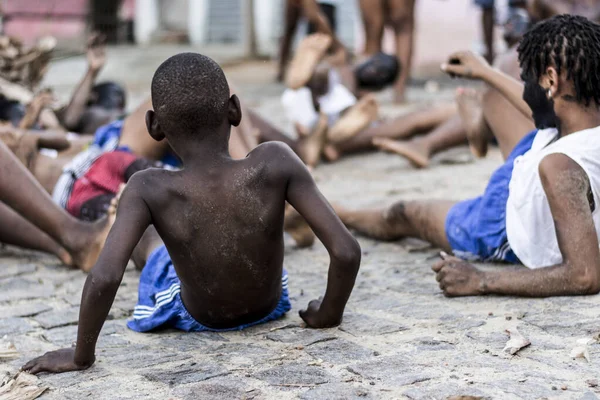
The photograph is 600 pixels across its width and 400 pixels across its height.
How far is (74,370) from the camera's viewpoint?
106 inches

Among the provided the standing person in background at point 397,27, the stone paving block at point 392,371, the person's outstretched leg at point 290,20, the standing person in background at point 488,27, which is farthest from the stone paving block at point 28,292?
the standing person in background at point 488,27

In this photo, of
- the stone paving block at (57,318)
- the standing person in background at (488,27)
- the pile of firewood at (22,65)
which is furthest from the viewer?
the standing person in background at (488,27)

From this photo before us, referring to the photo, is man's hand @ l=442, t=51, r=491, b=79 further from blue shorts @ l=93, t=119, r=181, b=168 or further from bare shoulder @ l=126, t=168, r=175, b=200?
bare shoulder @ l=126, t=168, r=175, b=200

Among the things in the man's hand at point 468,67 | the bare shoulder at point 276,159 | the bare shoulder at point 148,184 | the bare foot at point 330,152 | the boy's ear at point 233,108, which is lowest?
the bare foot at point 330,152

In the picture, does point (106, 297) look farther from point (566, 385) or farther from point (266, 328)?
point (566, 385)

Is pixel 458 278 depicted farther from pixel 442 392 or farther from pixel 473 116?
pixel 473 116

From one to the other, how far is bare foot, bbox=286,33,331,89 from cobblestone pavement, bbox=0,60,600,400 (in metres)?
2.68

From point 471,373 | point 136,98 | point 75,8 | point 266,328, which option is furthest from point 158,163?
point 75,8

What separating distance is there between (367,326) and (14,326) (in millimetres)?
1233

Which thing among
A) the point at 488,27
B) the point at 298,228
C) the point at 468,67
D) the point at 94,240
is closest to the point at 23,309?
the point at 94,240

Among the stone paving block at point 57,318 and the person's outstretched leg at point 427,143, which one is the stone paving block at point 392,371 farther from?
the person's outstretched leg at point 427,143

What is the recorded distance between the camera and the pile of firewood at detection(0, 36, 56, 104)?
6.12m

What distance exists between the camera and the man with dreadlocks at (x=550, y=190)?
121 inches

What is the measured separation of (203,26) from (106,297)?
13693mm
